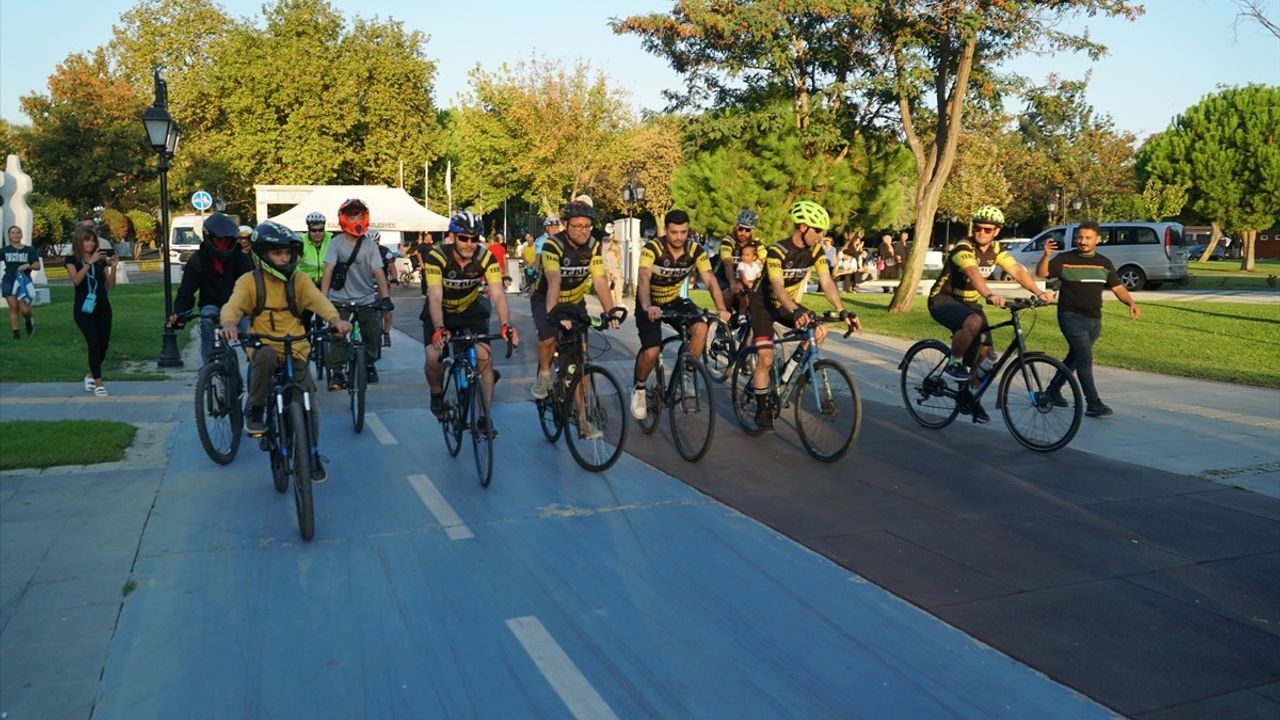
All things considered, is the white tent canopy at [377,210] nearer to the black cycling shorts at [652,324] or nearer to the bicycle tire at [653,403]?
the bicycle tire at [653,403]

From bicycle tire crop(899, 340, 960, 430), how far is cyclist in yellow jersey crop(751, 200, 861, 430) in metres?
1.08

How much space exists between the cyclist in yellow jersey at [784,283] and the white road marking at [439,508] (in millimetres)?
2706

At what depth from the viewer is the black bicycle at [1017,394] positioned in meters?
8.09

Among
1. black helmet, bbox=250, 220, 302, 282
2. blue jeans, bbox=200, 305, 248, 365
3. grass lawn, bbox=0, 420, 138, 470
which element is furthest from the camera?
blue jeans, bbox=200, 305, 248, 365

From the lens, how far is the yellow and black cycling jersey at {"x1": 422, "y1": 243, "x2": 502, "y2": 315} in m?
7.66

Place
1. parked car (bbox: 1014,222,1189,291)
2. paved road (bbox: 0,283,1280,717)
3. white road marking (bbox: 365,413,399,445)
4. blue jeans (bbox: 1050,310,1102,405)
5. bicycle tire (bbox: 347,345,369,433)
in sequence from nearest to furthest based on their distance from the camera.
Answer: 1. paved road (bbox: 0,283,1280,717)
2. white road marking (bbox: 365,413,399,445)
3. bicycle tire (bbox: 347,345,369,433)
4. blue jeans (bbox: 1050,310,1102,405)
5. parked car (bbox: 1014,222,1189,291)

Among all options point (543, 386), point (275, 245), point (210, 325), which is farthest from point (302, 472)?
point (210, 325)

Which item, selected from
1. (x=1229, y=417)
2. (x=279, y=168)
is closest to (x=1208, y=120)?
(x=279, y=168)

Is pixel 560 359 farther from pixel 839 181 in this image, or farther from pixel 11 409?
pixel 839 181

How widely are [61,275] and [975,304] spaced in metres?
44.1

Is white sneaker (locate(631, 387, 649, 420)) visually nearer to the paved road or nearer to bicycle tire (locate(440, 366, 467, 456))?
the paved road

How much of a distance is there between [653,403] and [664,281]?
106 centimetres

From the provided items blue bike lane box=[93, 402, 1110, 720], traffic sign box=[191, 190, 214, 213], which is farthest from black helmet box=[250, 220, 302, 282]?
traffic sign box=[191, 190, 214, 213]

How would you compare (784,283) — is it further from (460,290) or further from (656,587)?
(656,587)
